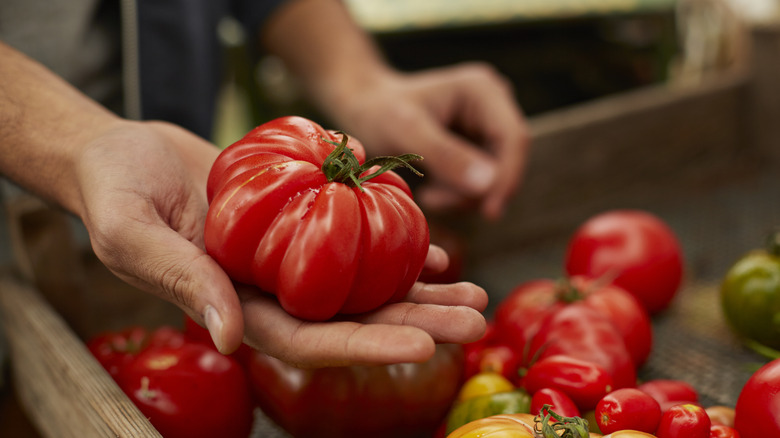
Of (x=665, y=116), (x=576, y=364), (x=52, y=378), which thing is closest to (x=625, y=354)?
(x=576, y=364)

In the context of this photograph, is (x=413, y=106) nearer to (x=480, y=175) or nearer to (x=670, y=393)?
(x=480, y=175)

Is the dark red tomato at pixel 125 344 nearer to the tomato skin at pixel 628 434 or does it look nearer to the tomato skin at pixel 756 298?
the tomato skin at pixel 628 434

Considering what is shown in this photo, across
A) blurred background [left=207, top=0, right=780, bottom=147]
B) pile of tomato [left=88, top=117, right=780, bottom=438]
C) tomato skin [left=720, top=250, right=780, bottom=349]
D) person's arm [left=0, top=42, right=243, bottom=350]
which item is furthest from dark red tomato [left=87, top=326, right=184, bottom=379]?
blurred background [left=207, top=0, right=780, bottom=147]

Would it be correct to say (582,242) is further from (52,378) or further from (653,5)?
(653,5)

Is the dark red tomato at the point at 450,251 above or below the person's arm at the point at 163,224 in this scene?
below

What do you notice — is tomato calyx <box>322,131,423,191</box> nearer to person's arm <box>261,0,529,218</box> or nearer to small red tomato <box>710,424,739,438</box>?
small red tomato <box>710,424,739,438</box>

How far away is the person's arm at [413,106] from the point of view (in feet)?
4.51

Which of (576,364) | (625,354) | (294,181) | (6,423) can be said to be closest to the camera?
(294,181)

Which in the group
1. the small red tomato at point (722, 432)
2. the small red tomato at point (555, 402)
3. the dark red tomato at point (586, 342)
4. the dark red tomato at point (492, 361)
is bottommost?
the dark red tomato at point (492, 361)

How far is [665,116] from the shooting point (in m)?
1.73

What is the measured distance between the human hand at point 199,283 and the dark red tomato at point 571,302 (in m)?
0.25

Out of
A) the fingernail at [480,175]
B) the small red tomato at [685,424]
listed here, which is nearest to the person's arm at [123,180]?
the small red tomato at [685,424]

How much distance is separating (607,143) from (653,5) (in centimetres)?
120

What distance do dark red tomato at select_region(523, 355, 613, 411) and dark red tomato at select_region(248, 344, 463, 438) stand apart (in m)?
0.11
